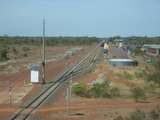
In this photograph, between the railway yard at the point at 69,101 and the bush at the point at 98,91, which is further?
the bush at the point at 98,91

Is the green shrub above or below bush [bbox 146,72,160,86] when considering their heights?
below

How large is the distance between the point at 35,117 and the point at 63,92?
9.87m

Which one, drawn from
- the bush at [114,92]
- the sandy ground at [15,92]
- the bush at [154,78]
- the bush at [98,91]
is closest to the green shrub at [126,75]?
the bush at [154,78]

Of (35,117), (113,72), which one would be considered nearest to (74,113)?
(35,117)

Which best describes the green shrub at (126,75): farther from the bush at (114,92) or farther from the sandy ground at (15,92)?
the bush at (114,92)

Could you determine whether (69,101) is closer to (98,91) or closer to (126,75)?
(98,91)

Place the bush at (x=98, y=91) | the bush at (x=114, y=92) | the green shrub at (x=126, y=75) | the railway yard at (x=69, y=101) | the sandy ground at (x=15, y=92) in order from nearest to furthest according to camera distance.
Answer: the railway yard at (x=69, y=101), the sandy ground at (x=15, y=92), the bush at (x=98, y=91), the bush at (x=114, y=92), the green shrub at (x=126, y=75)

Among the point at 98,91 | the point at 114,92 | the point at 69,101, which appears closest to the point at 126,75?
the point at 114,92

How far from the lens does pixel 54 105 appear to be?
28.4 metres

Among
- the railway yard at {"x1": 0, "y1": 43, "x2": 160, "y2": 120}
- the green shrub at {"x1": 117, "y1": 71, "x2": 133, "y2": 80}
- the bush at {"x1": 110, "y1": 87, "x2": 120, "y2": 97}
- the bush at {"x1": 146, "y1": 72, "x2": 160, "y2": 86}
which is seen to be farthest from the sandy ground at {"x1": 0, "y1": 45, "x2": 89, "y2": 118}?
the bush at {"x1": 146, "y1": 72, "x2": 160, "y2": 86}

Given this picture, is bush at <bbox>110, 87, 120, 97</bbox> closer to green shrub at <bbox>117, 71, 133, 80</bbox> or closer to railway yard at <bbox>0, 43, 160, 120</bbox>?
railway yard at <bbox>0, 43, 160, 120</bbox>

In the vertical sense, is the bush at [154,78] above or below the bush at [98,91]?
below

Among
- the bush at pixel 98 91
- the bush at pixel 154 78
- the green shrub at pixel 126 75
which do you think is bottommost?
the green shrub at pixel 126 75

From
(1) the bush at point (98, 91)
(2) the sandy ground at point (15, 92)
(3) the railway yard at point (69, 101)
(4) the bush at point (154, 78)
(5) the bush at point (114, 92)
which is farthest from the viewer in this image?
(4) the bush at point (154, 78)
